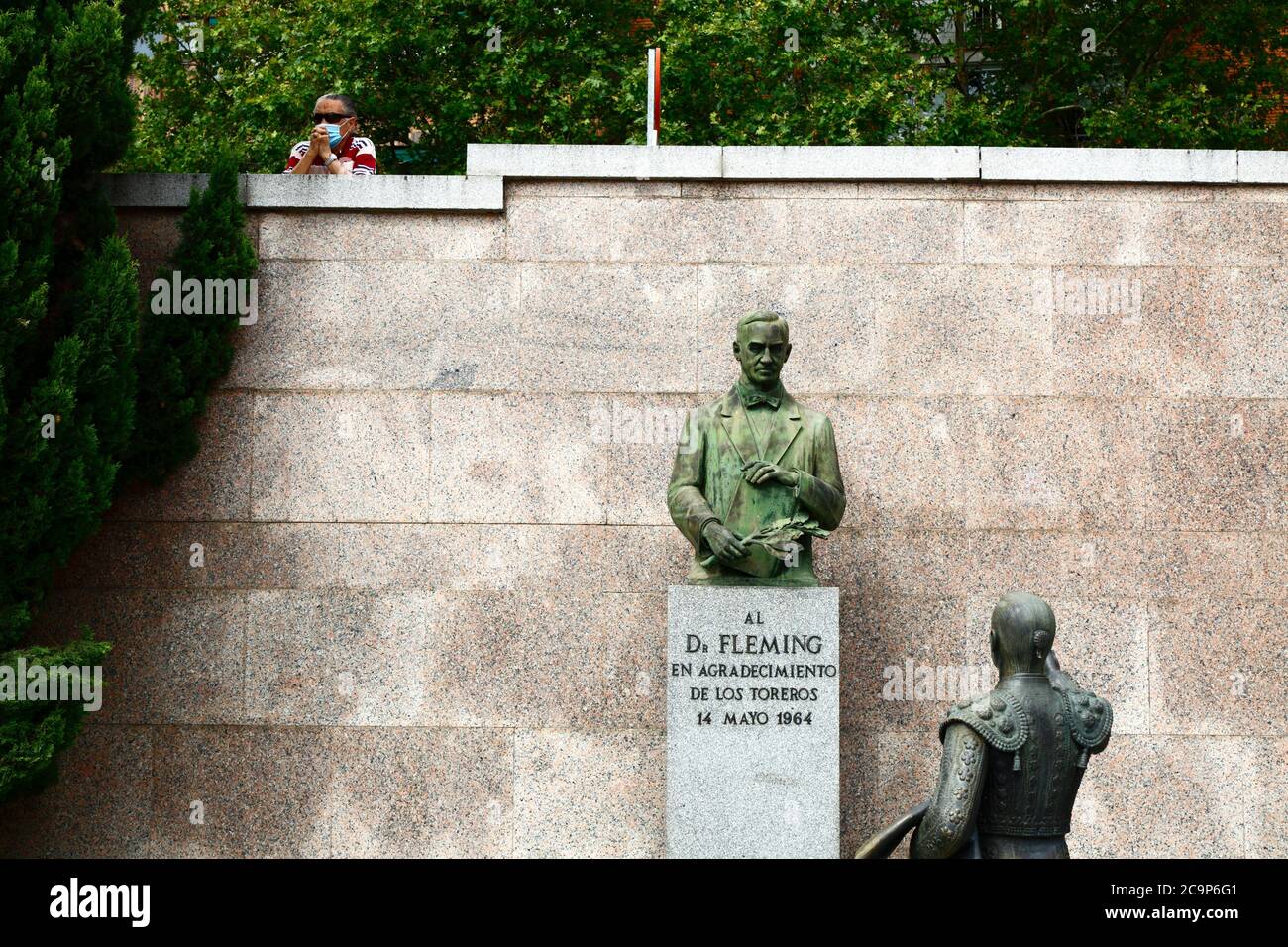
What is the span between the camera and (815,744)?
11000mm

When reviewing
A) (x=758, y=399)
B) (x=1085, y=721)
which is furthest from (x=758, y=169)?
(x=1085, y=721)

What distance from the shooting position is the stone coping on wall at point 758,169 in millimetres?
12641

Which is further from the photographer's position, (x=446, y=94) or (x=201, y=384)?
(x=446, y=94)

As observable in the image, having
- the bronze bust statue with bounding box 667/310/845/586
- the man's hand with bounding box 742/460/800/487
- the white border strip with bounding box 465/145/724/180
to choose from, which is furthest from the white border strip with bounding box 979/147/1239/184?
the man's hand with bounding box 742/460/800/487

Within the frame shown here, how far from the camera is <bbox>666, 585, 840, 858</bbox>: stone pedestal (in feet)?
35.9

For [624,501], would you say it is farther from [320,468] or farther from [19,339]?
[19,339]

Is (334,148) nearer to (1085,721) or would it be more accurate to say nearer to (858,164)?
(858,164)

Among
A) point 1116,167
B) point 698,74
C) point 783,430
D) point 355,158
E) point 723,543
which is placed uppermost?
point 698,74

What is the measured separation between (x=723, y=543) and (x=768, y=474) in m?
0.53

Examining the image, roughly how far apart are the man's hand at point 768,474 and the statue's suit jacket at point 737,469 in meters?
0.06

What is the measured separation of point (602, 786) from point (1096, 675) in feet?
12.1

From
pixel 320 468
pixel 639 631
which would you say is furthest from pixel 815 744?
pixel 320 468

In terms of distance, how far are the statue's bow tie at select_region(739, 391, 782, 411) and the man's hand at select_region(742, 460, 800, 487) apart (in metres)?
0.49

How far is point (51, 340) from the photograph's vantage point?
38.0 ft
